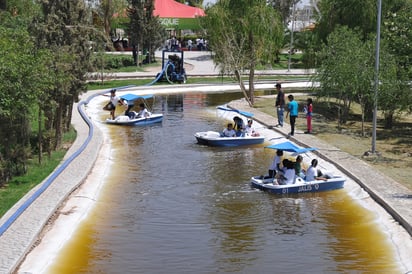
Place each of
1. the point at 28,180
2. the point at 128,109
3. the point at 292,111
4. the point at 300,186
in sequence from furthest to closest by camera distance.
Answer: the point at 128,109, the point at 292,111, the point at 28,180, the point at 300,186

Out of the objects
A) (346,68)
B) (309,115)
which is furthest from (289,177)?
(346,68)

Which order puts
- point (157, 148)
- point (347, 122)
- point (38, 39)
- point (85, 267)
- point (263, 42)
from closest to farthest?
1. point (85, 267)
2. point (38, 39)
3. point (157, 148)
4. point (347, 122)
5. point (263, 42)

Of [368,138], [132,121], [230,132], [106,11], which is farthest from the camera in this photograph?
[106,11]

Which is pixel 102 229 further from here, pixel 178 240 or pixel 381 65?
pixel 381 65

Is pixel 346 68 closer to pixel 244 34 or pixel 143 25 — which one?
pixel 244 34

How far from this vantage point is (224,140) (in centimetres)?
2847

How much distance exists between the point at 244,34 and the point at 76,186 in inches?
959

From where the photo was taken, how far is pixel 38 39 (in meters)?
25.5

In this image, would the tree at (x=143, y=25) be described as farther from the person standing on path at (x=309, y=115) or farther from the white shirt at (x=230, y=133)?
the white shirt at (x=230, y=133)

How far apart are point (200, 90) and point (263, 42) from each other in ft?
33.5

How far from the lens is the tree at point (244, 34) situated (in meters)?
42.2

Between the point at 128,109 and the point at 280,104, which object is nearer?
the point at 280,104

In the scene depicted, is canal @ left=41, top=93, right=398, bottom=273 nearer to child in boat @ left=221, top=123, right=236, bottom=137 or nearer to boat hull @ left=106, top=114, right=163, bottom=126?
child in boat @ left=221, top=123, right=236, bottom=137

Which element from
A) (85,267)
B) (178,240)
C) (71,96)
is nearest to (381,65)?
(71,96)
